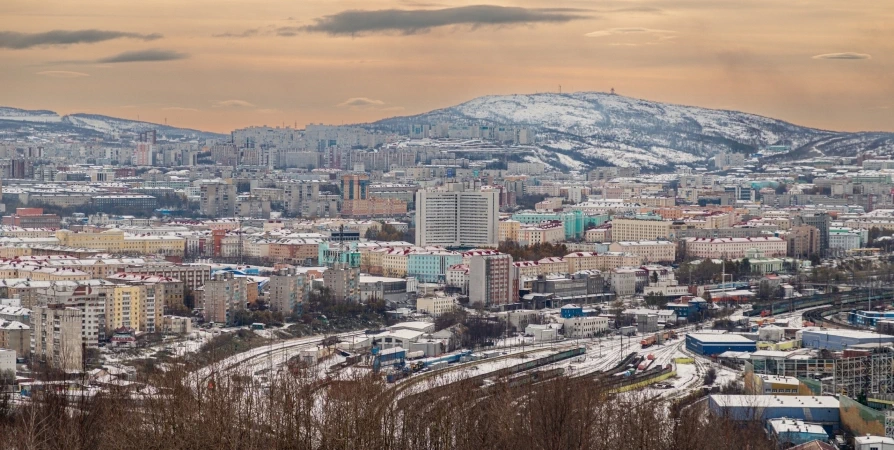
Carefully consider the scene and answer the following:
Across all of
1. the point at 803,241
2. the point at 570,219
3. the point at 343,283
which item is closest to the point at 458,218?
the point at 570,219

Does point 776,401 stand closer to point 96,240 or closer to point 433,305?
point 433,305

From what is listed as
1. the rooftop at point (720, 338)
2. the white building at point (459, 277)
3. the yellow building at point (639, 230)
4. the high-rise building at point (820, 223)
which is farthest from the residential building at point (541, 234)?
the rooftop at point (720, 338)

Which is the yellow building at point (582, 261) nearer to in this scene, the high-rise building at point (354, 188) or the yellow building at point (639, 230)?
the yellow building at point (639, 230)

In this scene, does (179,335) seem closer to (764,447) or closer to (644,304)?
(644,304)

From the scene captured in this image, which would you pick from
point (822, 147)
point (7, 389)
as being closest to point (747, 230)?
point (7, 389)

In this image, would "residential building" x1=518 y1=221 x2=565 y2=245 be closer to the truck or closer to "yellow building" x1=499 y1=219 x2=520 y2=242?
"yellow building" x1=499 y1=219 x2=520 y2=242

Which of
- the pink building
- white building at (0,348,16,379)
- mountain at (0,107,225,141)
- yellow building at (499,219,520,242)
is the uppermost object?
mountain at (0,107,225,141)

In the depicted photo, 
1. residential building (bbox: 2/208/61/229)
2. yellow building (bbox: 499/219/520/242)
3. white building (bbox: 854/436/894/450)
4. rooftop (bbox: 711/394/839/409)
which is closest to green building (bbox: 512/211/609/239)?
yellow building (bbox: 499/219/520/242)
